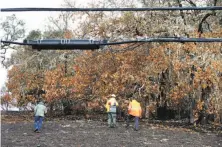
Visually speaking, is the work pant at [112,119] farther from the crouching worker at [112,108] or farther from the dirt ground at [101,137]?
the dirt ground at [101,137]

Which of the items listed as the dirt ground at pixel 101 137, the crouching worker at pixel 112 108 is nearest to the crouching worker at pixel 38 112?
the dirt ground at pixel 101 137

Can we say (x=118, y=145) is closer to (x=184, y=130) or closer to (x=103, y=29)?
(x=184, y=130)

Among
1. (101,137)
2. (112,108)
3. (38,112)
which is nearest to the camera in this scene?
(101,137)

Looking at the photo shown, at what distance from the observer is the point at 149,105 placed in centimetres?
2945

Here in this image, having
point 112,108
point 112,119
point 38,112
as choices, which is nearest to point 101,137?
point 112,108

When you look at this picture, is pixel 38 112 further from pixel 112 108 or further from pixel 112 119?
pixel 112 119

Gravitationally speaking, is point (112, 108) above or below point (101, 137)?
above

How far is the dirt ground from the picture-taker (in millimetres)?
17156

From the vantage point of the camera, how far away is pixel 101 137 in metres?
18.8

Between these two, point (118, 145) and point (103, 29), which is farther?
point (103, 29)

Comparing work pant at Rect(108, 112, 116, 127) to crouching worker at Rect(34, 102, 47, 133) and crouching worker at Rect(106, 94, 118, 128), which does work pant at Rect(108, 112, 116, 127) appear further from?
crouching worker at Rect(34, 102, 47, 133)

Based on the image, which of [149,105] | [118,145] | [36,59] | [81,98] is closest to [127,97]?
[149,105]

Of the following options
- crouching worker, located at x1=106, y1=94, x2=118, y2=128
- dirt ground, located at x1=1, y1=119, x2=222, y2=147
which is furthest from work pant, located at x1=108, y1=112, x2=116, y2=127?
dirt ground, located at x1=1, y1=119, x2=222, y2=147

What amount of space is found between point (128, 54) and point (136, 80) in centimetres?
173
